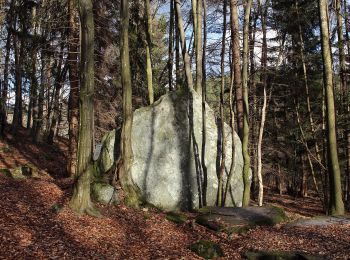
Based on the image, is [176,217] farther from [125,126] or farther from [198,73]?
[198,73]

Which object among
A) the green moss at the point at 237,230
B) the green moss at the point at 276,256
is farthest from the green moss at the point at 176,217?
the green moss at the point at 276,256

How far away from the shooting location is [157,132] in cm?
1364

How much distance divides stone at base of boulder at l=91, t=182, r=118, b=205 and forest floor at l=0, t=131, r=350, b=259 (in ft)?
1.03

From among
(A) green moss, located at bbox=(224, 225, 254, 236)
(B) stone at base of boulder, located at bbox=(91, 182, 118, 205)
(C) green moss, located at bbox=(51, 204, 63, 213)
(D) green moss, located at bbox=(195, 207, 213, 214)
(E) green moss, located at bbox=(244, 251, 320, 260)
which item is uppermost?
(B) stone at base of boulder, located at bbox=(91, 182, 118, 205)

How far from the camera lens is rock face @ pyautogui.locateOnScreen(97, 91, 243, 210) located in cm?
1309

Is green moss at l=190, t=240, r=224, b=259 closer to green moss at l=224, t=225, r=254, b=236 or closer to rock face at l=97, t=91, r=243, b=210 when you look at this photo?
green moss at l=224, t=225, r=254, b=236

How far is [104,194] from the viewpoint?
11.4 meters

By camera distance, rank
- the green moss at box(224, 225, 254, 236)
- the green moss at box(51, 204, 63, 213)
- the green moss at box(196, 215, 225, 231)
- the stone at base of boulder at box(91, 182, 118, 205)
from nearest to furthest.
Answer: the green moss at box(51, 204, 63, 213), the green moss at box(224, 225, 254, 236), the green moss at box(196, 215, 225, 231), the stone at base of boulder at box(91, 182, 118, 205)

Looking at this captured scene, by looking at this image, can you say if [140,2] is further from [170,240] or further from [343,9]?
[170,240]

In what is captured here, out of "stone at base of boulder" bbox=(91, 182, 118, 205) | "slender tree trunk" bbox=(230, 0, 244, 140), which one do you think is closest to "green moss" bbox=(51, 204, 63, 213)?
"stone at base of boulder" bbox=(91, 182, 118, 205)

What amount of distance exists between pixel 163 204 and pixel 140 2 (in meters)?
12.6

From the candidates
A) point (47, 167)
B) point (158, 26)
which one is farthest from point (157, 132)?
point (158, 26)

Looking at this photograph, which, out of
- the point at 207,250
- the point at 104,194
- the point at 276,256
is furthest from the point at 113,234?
the point at 276,256

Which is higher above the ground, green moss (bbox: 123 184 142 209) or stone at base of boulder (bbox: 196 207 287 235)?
green moss (bbox: 123 184 142 209)
